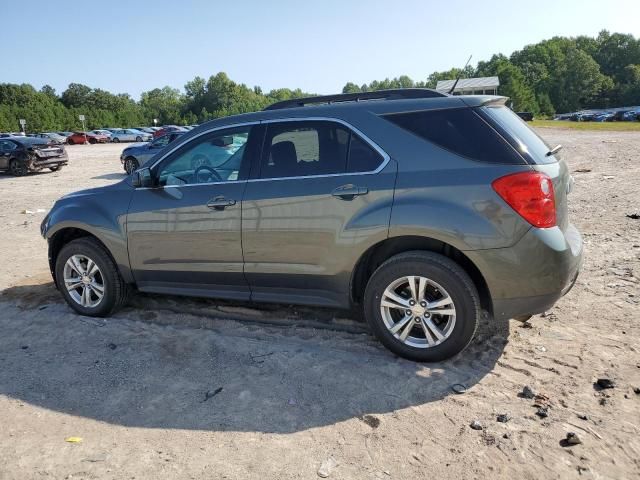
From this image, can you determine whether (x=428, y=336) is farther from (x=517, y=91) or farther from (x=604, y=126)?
(x=517, y=91)

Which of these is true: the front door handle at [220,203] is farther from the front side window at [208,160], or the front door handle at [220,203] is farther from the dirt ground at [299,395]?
the dirt ground at [299,395]

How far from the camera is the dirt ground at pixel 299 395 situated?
2836mm

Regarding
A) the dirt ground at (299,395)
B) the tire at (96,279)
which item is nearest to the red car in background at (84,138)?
the dirt ground at (299,395)

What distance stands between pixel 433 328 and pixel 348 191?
1.16 meters

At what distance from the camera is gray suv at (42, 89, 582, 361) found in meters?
3.50

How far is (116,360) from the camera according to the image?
13.6 ft

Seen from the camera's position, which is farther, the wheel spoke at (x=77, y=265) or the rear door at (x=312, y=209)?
the wheel spoke at (x=77, y=265)

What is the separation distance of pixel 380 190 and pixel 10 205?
11.9 meters

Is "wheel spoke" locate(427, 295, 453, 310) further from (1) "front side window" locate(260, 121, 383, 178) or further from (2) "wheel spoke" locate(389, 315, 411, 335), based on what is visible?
(1) "front side window" locate(260, 121, 383, 178)

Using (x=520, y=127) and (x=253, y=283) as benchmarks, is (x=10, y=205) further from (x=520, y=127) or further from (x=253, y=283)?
(x=520, y=127)

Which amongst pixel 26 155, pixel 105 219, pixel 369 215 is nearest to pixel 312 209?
pixel 369 215

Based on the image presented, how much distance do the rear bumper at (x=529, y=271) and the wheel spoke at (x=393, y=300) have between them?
59 cm

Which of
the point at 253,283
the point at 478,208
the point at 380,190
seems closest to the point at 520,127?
the point at 478,208

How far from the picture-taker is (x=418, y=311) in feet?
12.4
